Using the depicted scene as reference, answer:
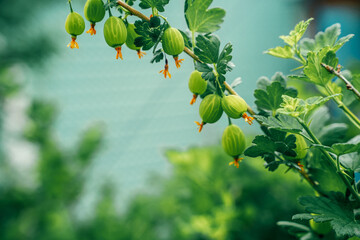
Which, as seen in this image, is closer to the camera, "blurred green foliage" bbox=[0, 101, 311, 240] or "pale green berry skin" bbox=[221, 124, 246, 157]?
"pale green berry skin" bbox=[221, 124, 246, 157]

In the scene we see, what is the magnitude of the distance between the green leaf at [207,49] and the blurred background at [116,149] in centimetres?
3

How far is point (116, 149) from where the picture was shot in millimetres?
2650

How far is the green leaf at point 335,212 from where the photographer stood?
18 centimetres

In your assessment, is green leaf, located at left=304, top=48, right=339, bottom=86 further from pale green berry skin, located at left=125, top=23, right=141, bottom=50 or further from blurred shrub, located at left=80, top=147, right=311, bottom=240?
blurred shrub, located at left=80, top=147, right=311, bottom=240

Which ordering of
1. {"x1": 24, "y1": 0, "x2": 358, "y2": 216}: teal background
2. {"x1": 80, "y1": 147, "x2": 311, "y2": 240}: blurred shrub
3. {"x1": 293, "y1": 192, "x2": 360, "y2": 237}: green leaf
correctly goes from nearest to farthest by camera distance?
{"x1": 293, "y1": 192, "x2": 360, "y2": 237}: green leaf → {"x1": 80, "y1": 147, "x2": 311, "y2": 240}: blurred shrub → {"x1": 24, "y1": 0, "x2": 358, "y2": 216}: teal background

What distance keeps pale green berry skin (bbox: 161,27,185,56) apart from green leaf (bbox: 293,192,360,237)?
0.39ft

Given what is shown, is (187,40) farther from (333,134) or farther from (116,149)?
(116,149)

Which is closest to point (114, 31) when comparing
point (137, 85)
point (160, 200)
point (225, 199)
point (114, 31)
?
point (114, 31)

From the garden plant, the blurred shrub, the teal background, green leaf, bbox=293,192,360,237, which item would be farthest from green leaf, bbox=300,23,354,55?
the teal background

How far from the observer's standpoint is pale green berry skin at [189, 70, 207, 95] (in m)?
0.22

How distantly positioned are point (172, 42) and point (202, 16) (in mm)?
35

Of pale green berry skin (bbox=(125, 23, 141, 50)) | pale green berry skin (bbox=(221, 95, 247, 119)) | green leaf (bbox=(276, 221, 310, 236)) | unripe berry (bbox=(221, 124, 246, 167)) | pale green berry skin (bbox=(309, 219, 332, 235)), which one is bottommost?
pale green berry skin (bbox=(309, 219, 332, 235))

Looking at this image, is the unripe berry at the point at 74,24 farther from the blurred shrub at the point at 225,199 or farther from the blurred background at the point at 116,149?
the blurred shrub at the point at 225,199

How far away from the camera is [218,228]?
720 millimetres
